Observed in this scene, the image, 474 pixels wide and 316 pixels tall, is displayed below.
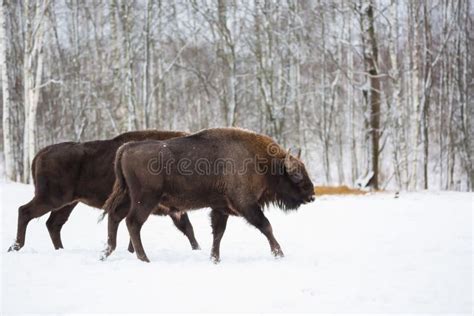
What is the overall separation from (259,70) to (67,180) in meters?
16.1

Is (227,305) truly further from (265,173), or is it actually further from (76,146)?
(76,146)

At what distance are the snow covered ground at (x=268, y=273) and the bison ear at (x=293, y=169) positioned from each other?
1.06 metres

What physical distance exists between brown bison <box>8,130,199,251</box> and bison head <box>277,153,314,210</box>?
66.2 inches

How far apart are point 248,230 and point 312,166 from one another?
92.7 feet

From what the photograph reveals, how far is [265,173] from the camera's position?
7.98 metres

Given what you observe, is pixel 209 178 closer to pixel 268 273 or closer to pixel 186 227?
pixel 186 227

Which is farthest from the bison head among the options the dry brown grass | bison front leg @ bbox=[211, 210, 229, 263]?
the dry brown grass

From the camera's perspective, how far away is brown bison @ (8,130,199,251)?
8.33 meters

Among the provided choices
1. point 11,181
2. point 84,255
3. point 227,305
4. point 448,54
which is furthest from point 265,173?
point 448,54

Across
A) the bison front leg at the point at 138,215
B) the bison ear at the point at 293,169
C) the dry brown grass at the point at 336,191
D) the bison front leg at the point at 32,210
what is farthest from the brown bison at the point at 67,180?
the dry brown grass at the point at 336,191

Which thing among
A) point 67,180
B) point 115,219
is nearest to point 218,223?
point 115,219

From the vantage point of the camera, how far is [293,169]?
26.5 feet

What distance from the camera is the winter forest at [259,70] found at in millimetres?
18844

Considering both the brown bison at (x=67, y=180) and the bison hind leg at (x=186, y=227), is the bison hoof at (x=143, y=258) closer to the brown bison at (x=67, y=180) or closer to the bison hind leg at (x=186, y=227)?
the brown bison at (x=67, y=180)
